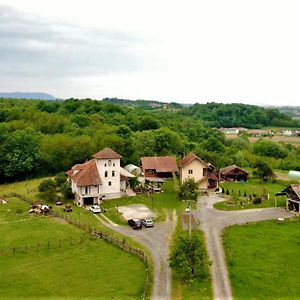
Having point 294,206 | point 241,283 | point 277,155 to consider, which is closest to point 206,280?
point 241,283

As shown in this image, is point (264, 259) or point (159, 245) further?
A: point (159, 245)

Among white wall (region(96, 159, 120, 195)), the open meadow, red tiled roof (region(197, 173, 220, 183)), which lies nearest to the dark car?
white wall (region(96, 159, 120, 195))

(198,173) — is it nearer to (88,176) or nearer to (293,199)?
(293,199)

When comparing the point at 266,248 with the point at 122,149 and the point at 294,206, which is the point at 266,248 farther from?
the point at 122,149

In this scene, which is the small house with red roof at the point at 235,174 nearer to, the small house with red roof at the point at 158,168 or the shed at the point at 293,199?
the small house with red roof at the point at 158,168

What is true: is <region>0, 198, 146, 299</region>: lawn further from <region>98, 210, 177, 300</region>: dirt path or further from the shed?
the shed

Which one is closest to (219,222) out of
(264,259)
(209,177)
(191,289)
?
(264,259)
